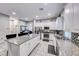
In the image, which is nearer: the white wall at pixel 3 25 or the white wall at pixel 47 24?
the white wall at pixel 3 25

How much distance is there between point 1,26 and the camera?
4.04 ft

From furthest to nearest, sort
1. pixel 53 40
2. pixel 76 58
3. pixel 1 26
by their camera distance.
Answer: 1. pixel 53 40
2. pixel 1 26
3. pixel 76 58

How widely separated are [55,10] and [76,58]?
3.58ft

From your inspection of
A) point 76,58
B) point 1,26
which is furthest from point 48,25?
point 1,26

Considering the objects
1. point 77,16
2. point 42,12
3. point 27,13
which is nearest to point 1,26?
point 27,13

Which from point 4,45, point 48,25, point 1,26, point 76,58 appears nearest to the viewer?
point 76,58

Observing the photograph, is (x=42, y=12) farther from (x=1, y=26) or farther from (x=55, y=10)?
(x=1, y=26)

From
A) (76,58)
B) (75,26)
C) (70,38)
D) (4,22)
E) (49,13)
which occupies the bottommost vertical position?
(76,58)

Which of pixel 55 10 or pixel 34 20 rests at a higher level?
pixel 55 10

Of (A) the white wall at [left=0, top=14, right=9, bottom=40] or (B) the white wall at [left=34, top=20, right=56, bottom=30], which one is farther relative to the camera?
(B) the white wall at [left=34, top=20, right=56, bottom=30]

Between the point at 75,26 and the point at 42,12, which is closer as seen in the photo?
the point at 75,26

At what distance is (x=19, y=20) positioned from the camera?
70.7 inches

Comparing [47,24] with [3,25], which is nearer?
[3,25]

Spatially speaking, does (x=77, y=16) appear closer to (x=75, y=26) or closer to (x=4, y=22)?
(x=75, y=26)
